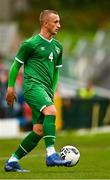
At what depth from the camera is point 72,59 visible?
3903 centimetres

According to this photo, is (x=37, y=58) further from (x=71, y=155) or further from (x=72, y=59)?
(x=72, y=59)

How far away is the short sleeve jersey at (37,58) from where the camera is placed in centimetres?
1609

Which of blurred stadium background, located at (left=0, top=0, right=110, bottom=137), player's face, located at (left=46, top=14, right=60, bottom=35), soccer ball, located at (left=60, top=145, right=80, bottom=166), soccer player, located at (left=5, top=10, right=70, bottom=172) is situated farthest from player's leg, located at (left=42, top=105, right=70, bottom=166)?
blurred stadium background, located at (left=0, top=0, right=110, bottom=137)

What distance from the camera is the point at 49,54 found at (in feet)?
53.2

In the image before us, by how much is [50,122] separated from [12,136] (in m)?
13.5

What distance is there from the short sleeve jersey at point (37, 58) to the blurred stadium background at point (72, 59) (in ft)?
44.9

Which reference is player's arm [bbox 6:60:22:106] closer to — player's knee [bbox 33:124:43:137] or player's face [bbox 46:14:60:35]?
player's knee [bbox 33:124:43:137]

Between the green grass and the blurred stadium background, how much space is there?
1.53 metres

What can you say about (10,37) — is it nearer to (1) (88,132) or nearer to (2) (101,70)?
(2) (101,70)

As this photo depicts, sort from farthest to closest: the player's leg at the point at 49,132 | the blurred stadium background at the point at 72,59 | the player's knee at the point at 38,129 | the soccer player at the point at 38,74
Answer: the blurred stadium background at the point at 72,59
the player's knee at the point at 38,129
the soccer player at the point at 38,74
the player's leg at the point at 49,132

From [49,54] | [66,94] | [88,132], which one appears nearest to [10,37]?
[66,94]

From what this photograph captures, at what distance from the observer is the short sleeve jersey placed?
52.8 feet

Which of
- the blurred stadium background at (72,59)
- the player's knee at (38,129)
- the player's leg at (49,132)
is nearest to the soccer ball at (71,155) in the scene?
the player's leg at (49,132)

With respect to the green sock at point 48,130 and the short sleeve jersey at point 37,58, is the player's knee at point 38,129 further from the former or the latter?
the short sleeve jersey at point 37,58
